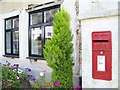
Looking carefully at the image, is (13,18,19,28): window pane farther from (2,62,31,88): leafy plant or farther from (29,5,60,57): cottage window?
(2,62,31,88): leafy plant

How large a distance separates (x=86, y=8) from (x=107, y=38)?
2.09 metres

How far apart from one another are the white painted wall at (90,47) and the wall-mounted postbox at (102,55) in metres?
0.06

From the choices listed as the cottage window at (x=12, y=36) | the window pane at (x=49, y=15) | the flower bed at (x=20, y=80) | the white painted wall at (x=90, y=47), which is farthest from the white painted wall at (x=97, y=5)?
the cottage window at (x=12, y=36)

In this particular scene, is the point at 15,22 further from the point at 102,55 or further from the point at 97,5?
the point at 102,55

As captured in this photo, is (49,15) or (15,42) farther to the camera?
(15,42)

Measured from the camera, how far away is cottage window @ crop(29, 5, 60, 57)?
7.41 metres

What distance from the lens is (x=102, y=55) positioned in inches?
141

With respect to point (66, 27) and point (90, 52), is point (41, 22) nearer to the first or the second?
point (66, 27)

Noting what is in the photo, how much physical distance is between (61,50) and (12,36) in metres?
5.15

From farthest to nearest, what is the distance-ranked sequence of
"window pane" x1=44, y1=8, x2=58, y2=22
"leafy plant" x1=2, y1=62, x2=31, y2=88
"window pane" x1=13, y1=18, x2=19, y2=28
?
"window pane" x1=13, y1=18, x2=19, y2=28 → "window pane" x1=44, y1=8, x2=58, y2=22 → "leafy plant" x1=2, y1=62, x2=31, y2=88

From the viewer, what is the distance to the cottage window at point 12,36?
973cm

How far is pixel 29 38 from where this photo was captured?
846cm

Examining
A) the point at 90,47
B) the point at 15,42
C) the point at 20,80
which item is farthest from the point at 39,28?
the point at 90,47

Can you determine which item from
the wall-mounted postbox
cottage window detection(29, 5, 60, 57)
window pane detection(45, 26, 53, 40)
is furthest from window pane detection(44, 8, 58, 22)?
the wall-mounted postbox
